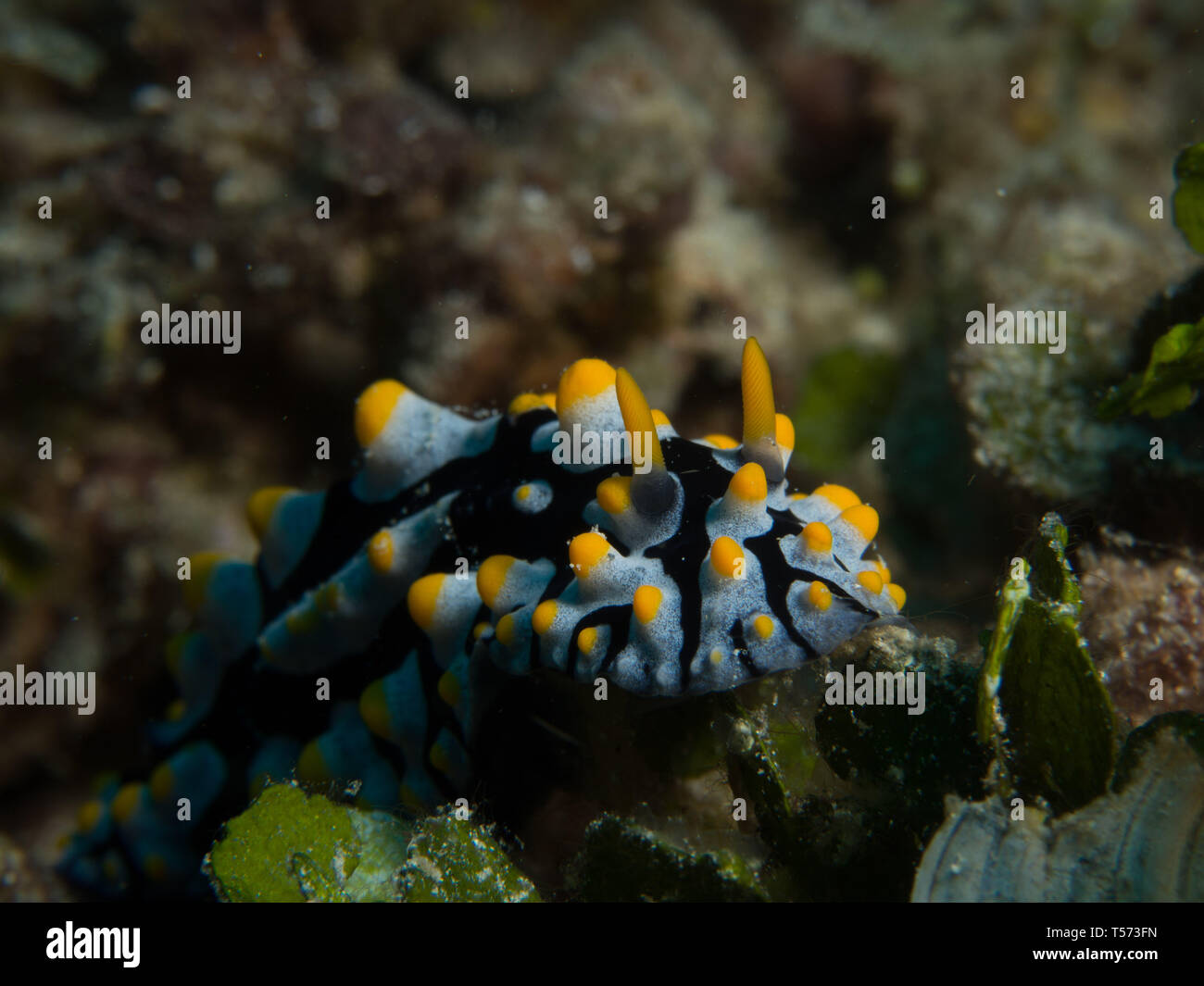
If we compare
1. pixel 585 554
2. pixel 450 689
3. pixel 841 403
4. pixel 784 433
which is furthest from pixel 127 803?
pixel 841 403

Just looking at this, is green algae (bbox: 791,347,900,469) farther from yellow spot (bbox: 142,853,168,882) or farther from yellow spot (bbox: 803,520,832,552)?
yellow spot (bbox: 142,853,168,882)

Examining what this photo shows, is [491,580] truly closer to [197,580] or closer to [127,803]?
[197,580]

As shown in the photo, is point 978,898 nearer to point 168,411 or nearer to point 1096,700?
point 1096,700

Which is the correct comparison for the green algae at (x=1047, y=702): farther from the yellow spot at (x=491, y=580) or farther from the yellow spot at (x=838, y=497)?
the yellow spot at (x=491, y=580)

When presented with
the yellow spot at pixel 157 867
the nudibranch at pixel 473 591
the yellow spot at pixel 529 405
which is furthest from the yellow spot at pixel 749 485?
the yellow spot at pixel 157 867

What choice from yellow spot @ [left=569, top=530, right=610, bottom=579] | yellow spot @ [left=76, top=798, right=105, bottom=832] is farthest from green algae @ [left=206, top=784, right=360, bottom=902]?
yellow spot @ [left=76, top=798, right=105, bottom=832]
